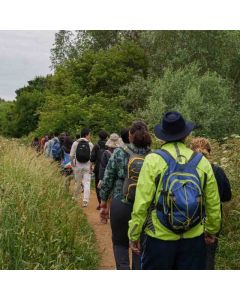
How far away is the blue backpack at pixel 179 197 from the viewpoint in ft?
12.3

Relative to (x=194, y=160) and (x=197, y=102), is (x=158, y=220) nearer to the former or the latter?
(x=194, y=160)

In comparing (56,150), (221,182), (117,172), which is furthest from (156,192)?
(56,150)

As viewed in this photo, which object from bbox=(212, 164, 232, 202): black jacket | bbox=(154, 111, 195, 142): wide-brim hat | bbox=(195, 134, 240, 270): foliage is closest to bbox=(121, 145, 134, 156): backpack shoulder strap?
bbox=(212, 164, 232, 202): black jacket

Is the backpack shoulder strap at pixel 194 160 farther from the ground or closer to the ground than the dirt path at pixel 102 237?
farther from the ground

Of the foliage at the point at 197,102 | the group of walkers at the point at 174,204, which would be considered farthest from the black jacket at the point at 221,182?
the foliage at the point at 197,102

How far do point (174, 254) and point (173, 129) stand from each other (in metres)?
1.04

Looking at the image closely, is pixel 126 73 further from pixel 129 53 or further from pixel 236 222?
pixel 236 222

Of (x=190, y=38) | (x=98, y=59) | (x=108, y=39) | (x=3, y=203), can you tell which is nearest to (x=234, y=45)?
(x=190, y=38)

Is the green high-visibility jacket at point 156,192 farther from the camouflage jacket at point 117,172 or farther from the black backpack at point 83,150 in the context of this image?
the black backpack at point 83,150

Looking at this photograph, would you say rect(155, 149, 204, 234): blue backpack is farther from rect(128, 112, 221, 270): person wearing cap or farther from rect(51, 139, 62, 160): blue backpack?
rect(51, 139, 62, 160): blue backpack

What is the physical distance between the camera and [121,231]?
5.29 m

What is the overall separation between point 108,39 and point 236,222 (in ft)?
94.7

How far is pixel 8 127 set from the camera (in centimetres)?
5450

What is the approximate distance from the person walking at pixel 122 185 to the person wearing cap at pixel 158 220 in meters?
0.95
